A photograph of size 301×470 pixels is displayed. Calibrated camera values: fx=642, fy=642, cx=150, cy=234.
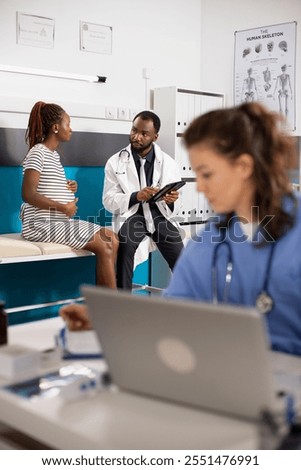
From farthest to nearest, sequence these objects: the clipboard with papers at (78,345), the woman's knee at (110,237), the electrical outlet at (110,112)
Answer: the electrical outlet at (110,112) < the woman's knee at (110,237) < the clipboard with papers at (78,345)

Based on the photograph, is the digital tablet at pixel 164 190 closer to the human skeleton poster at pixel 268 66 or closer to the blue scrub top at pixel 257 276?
the human skeleton poster at pixel 268 66

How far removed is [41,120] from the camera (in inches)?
151

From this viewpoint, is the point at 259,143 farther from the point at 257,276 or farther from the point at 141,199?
the point at 141,199

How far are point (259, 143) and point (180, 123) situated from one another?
3543 millimetres

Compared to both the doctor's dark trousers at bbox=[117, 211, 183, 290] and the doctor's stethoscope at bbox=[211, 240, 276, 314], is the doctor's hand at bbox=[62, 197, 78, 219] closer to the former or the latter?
the doctor's dark trousers at bbox=[117, 211, 183, 290]

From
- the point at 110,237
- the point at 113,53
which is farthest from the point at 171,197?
the point at 113,53

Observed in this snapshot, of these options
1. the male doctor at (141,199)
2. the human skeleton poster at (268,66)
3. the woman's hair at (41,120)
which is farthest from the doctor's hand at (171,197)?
the human skeleton poster at (268,66)

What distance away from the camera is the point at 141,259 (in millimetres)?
4211

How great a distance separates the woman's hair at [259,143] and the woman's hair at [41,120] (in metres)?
2.50

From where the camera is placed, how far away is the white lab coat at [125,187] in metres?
4.19

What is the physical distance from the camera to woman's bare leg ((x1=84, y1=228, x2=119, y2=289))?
381cm

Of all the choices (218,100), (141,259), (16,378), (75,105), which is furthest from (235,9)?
(16,378)

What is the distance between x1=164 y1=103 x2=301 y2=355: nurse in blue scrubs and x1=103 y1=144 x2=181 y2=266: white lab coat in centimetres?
272
